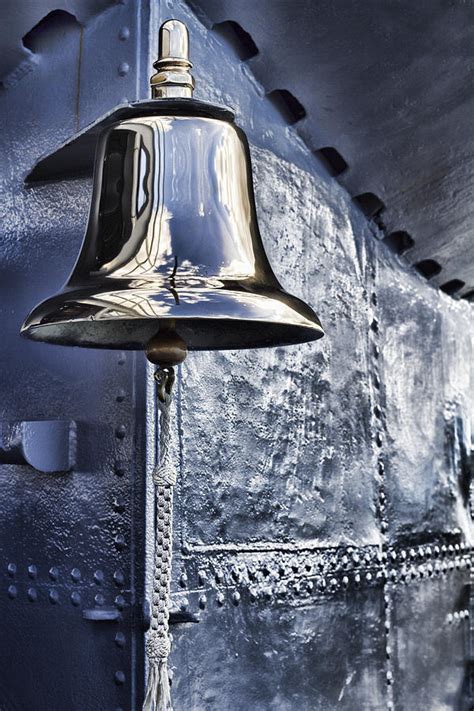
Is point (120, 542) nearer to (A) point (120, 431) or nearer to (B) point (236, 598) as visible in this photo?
(A) point (120, 431)

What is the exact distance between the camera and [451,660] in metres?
3.88

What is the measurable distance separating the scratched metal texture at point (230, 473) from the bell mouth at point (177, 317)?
362 mm

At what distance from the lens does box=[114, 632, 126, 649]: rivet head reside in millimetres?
2488

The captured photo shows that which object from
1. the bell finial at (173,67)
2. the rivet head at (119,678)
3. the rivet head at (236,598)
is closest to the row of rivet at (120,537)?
the rivet head at (119,678)

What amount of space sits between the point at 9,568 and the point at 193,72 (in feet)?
4.27

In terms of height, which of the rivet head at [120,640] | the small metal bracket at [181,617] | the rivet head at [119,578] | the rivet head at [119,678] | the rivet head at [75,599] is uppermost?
the rivet head at [119,578]

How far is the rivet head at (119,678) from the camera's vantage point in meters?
2.48

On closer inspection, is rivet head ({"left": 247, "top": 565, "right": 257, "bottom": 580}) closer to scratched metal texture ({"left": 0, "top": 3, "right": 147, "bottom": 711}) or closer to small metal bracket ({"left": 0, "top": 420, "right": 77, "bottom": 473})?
scratched metal texture ({"left": 0, "top": 3, "right": 147, "bottom": 711})

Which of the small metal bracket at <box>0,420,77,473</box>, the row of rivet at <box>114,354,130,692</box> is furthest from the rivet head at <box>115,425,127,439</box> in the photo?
the small metal bracket at <box>0,420,77,473</box>

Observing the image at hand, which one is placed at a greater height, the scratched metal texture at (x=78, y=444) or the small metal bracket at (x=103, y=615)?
the scratched metal texture at (x=78, y=444)

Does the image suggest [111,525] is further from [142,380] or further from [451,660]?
[451,660]

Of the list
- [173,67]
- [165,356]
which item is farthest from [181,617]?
[173,67]

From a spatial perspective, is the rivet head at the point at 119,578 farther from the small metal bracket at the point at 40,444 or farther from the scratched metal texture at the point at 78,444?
the small metal bracket at the point at 40,444

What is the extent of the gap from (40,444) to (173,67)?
97cm
